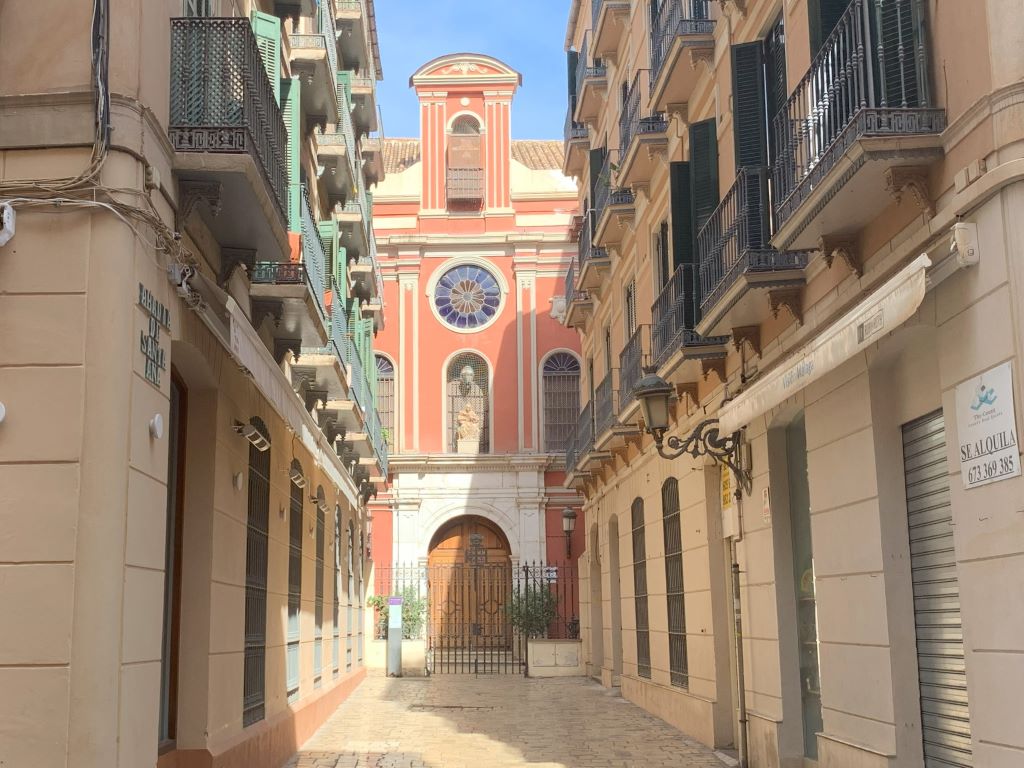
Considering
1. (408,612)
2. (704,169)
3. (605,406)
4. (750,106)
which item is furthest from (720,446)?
(408,612)

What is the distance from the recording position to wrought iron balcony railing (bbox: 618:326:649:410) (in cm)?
1725

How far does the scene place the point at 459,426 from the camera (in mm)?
35344

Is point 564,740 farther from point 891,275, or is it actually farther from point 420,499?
point 420,499

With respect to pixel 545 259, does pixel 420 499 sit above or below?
below

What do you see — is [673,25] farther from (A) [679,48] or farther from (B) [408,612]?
(B) [408,612]

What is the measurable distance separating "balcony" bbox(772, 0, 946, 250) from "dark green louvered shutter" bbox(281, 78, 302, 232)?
482cm

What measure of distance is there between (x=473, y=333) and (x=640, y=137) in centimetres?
2050

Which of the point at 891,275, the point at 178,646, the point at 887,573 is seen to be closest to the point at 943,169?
the point at 891,275

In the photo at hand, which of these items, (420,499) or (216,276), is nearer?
(216,276)

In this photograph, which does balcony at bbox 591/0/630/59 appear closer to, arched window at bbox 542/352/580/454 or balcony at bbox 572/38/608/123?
balcony at bbox 572/38/608/123

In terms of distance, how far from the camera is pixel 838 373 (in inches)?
372

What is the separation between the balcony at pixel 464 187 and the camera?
36.8 metres

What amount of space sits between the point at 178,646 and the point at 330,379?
651 centimetres

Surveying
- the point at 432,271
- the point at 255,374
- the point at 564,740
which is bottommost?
the point at 564,740
